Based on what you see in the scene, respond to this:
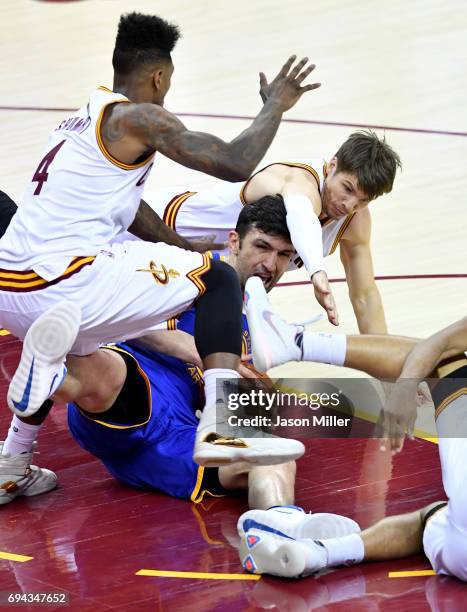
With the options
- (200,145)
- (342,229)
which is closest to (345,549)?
(200,145)

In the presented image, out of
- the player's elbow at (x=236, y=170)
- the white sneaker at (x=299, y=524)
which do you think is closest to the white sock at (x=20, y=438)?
the white sneaker at (x=299, y=524)

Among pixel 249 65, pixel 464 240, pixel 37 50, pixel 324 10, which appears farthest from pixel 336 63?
pixel 464 240

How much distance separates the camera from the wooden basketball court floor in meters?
5.14

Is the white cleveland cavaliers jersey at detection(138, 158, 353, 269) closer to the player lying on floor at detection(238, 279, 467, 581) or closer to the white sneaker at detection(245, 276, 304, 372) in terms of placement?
the white sneaker at detection(245, 276, 304, 372)

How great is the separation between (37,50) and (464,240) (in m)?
7.34

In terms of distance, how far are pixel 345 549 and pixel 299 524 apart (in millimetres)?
219

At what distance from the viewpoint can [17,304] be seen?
570 cm

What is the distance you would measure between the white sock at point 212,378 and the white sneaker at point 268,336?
0.35 metres

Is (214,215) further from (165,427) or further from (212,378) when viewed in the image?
(212,378)

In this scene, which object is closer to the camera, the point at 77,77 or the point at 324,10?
the point at 77,77

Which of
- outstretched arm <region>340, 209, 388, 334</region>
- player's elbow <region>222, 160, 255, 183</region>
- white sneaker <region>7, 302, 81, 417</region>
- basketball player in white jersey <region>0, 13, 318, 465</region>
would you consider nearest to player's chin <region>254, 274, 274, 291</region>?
basketball player in white jersey <region>0, 13, 318, 465</region>

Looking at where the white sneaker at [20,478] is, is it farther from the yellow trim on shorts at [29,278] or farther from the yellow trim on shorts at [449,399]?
the yellow trim on shorts at [449,399]

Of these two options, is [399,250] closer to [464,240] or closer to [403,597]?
[464,240]

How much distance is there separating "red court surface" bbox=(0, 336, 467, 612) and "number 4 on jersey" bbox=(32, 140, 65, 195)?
140cm
